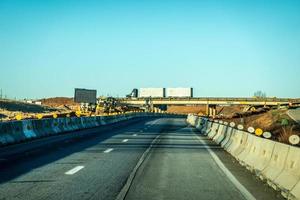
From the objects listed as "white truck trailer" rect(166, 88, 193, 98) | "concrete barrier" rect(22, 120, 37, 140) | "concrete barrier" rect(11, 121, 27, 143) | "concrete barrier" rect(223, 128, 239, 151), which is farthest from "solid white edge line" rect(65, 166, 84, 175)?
"white truck trailer" rect(166, 88, 193, 98)

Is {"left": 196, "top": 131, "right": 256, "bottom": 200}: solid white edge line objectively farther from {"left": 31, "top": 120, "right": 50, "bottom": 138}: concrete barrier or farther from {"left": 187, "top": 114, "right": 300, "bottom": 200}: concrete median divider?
{"left": 31, "top": 120, "right": 50, "bottom": 138}: concrete barrier

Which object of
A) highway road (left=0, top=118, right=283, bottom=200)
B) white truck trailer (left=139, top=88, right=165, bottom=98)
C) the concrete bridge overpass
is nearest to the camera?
highway road (left=0, top=118, right=283, bottom=200)

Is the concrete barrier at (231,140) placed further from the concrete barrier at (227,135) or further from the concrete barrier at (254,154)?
the concrete barrier at (254,154)

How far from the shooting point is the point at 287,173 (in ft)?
31.9

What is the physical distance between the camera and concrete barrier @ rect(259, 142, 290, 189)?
10234mm

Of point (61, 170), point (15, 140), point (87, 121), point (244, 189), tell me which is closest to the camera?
point (244, 189)

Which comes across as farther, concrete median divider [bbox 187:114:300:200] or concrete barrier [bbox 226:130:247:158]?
concrete barrier [bbox 226:130:247:158]

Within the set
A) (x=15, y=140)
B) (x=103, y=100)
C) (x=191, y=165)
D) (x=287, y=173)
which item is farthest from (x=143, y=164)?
(x=103, y=100)

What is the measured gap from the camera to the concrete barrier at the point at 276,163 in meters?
10.2

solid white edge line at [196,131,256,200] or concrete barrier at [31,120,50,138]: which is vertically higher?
concrete barrier at [31,120,50,138]

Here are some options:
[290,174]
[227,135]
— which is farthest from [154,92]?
[290,174]

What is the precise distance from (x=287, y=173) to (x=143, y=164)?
5.70 metres

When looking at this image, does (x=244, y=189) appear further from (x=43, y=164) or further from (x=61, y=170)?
(x=43, y=164)

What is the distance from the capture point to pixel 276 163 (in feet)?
35.4
